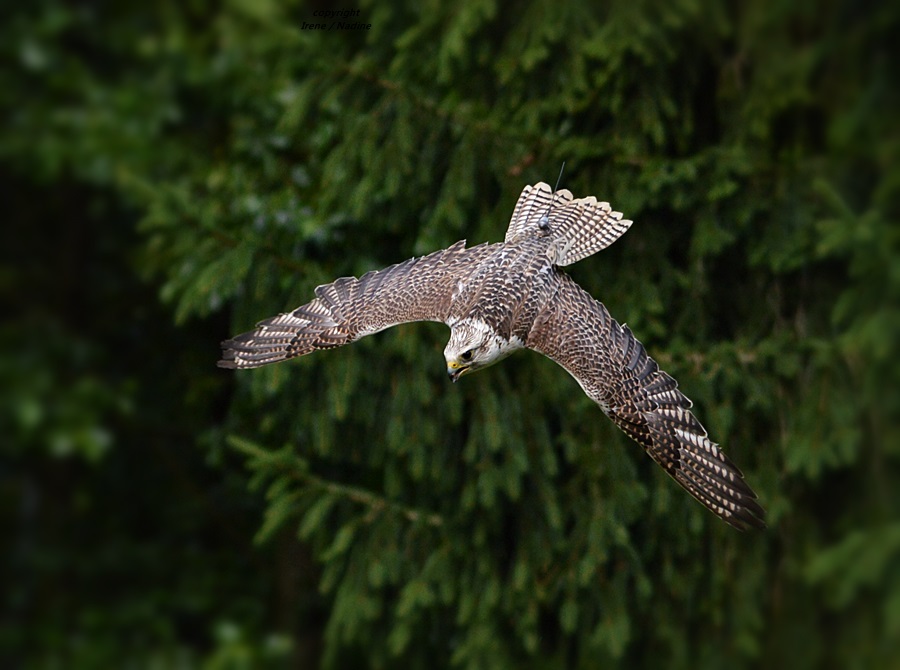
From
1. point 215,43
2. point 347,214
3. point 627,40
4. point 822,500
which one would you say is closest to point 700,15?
point 627,40

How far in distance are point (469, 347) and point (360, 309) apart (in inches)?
27.9

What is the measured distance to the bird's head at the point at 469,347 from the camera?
4.44 metres

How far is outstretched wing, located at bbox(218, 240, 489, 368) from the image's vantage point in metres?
4.82

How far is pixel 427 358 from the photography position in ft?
19.2

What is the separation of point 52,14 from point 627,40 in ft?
13.9

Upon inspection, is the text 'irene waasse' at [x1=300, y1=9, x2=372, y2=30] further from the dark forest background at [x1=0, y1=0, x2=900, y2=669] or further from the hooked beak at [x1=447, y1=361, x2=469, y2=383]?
the hooked beak at [x1=447, y1=361, x2=469, y2=383]

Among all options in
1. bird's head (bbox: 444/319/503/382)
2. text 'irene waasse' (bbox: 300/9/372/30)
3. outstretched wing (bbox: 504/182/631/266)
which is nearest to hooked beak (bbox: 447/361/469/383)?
bird's head (bbox: 444/319/503/382)

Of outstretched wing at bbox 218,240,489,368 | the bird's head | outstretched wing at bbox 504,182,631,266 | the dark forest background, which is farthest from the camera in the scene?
the dark forest background

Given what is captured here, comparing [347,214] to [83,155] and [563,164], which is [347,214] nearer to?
[563,164]

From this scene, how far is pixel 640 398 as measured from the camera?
4.58 metres

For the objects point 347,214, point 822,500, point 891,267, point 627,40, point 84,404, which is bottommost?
point 84,404

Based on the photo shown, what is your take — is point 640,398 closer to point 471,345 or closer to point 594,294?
point 471,345

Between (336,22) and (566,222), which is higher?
(336,22)

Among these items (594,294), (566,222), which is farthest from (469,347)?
(594,294)
